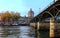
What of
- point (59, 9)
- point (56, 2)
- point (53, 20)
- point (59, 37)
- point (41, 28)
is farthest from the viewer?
point (41, 28)

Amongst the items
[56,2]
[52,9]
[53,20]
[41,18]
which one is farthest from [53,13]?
[41,18]

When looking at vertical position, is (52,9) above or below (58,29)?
above

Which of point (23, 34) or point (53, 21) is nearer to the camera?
point (53, 21)

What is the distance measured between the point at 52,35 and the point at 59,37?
2118mm

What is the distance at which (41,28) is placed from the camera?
95688 millimetres

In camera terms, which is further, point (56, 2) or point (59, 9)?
point (59, 9)

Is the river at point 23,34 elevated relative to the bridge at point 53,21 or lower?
lower

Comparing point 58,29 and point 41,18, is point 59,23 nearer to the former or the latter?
point 58,29

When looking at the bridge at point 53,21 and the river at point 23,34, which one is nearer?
the bridge at point 53,21

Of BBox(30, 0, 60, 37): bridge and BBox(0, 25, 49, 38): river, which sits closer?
BBox(30, 0, 60, 37): bridge

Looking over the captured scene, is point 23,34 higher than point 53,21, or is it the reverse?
point 53,21

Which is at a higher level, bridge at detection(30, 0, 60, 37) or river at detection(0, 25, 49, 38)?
bridge at detection(30, 0, 60, 37)

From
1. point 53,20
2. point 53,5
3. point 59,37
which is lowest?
point 59,37

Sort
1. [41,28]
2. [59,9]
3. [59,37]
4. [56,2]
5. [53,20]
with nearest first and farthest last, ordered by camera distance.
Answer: [59,37]
[53,20]
[56,2]
[59,9]
[41,28]
